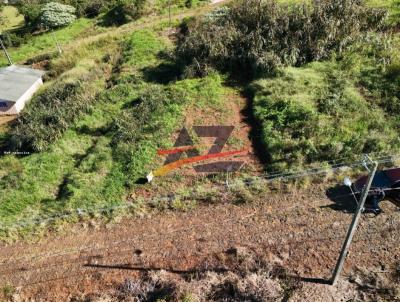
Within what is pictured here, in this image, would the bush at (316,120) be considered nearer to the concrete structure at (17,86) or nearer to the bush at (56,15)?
the concrete structure at (17,86)

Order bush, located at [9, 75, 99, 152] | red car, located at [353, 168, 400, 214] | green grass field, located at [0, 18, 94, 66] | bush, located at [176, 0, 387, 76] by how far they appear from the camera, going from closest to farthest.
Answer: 1. red car, located at [353, 168, 400, 214]
2. bush, located at [9, 75, 99, 152]
3. bush, located at [176, 0, 387, 76]
4. green grass field, located at [0, 18, 94, 66]

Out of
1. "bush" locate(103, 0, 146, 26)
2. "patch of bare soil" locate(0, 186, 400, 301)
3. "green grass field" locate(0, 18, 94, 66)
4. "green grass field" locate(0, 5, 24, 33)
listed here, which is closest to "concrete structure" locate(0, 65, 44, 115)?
"green grass field" locate(0, 18, 94, 66)

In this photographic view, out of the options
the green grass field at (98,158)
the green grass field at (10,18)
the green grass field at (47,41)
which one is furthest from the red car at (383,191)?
the green grass field at (10,18)

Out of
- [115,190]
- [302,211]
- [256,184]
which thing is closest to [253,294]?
[302,211]

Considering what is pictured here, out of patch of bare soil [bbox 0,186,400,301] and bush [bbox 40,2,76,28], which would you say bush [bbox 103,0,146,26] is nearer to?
bush [bbox 40,2,76,28]

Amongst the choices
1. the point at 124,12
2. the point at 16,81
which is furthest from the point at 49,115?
the point at 124,12

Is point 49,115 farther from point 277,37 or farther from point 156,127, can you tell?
point 277,37
